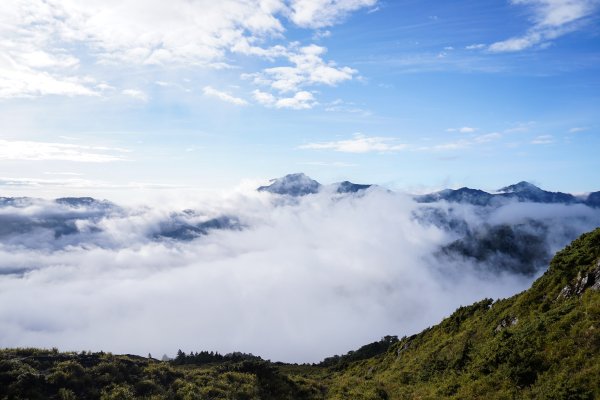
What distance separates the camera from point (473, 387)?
19172mm

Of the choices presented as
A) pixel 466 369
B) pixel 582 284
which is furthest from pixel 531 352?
pixel 582 284

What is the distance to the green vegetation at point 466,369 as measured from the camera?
55.9 feet

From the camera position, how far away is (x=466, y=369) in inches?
881

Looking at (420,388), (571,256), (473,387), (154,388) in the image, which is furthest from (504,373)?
(154,388)

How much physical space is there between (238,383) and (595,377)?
20939 millimetres

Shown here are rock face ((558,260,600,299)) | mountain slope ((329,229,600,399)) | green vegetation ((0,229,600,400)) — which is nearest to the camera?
mountain slope ((329,229,600,399))

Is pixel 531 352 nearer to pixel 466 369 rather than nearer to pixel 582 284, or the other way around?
pixel 466 369

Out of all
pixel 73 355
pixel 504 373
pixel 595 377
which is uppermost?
pixel 595 377

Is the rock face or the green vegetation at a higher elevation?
the rock face

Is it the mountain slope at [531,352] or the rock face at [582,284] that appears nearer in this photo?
the mountain slope at [531,352]

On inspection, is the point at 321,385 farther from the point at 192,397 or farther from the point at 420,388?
the point at 192,397

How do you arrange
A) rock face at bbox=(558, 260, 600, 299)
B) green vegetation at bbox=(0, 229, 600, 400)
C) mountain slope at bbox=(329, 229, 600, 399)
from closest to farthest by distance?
mountain slope at bbox=(329, 229, 600, 399), green vegetation at bbox=(0, 229, 600, 400), rock face at bbox=(558, 260, 600, 299)

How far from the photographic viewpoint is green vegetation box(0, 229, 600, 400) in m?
17.0

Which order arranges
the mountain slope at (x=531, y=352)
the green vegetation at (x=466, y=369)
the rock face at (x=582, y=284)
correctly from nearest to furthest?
the mountain slope at (x=531, y=352), the green vegetation at (x=466, y=369), the rock face at (x=582, y=284)
